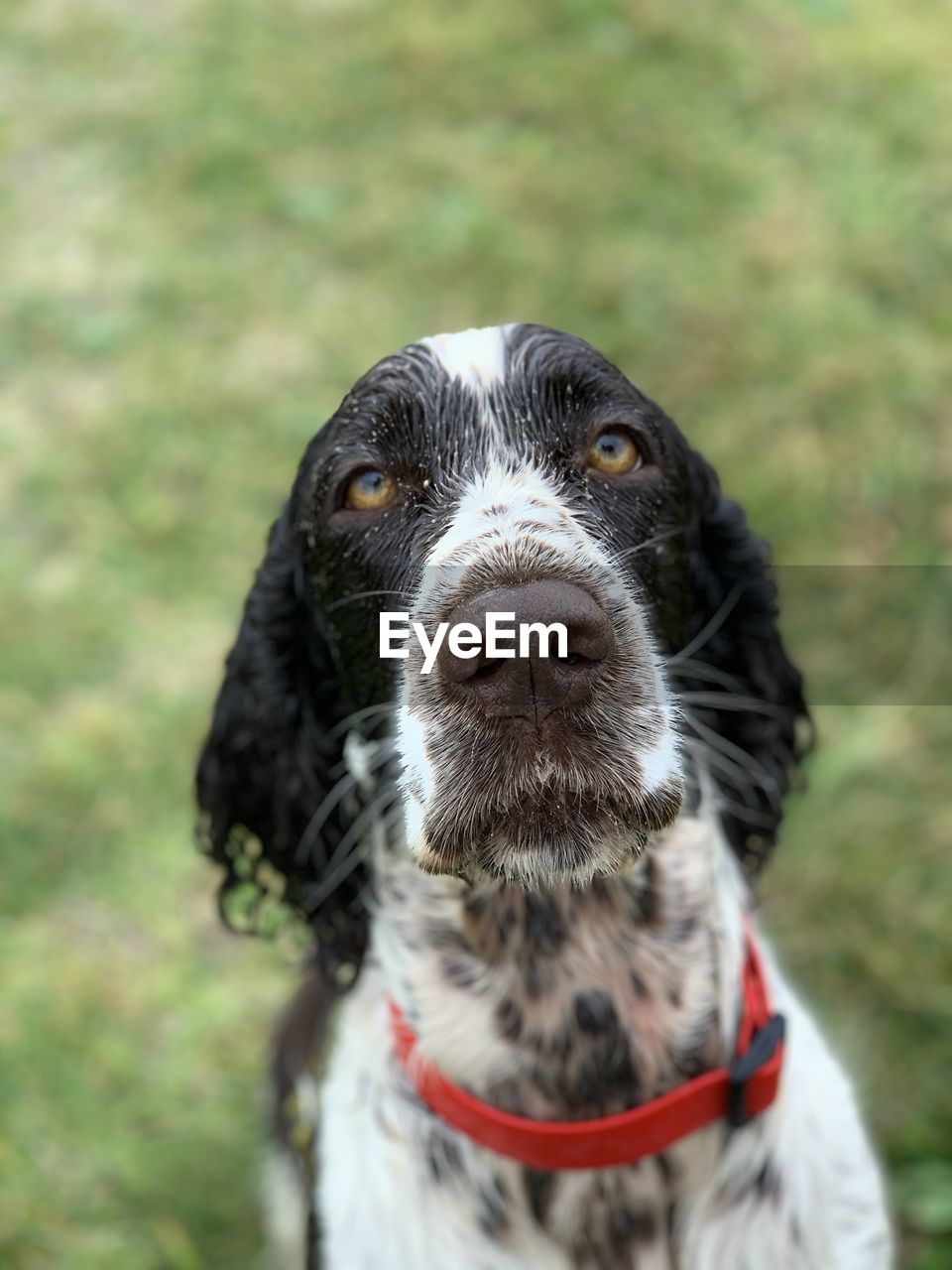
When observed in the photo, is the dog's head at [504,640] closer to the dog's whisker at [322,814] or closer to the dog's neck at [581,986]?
the dog's whisker at [322,814]

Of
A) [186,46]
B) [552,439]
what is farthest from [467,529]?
[186,46]

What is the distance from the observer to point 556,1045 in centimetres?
203

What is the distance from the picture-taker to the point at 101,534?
16.2 ft

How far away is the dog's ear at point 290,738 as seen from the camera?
2.23 metres

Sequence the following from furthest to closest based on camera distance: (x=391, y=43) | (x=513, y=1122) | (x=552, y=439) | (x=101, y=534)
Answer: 1. (x=391, y=43)
2. (x=101, y=534)
3. (x=513, y=1122)
4. (x=552, y=439)

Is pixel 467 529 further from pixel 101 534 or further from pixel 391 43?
pixel 391 43

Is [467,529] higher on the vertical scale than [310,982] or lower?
higher

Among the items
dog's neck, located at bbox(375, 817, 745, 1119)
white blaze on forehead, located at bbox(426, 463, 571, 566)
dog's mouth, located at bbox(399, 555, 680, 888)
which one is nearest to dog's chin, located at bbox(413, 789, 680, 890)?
dog's mouth, located at bbox(399, 555, 680, 888)

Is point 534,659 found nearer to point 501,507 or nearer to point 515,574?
point 515,574

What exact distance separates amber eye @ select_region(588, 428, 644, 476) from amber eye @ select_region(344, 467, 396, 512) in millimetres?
294

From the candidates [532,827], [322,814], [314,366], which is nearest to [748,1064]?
[532,827]

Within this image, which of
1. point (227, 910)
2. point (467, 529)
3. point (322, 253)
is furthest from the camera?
point (322, 253)

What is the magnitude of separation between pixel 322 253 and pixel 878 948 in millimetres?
4134

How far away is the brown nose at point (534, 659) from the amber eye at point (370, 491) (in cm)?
40
